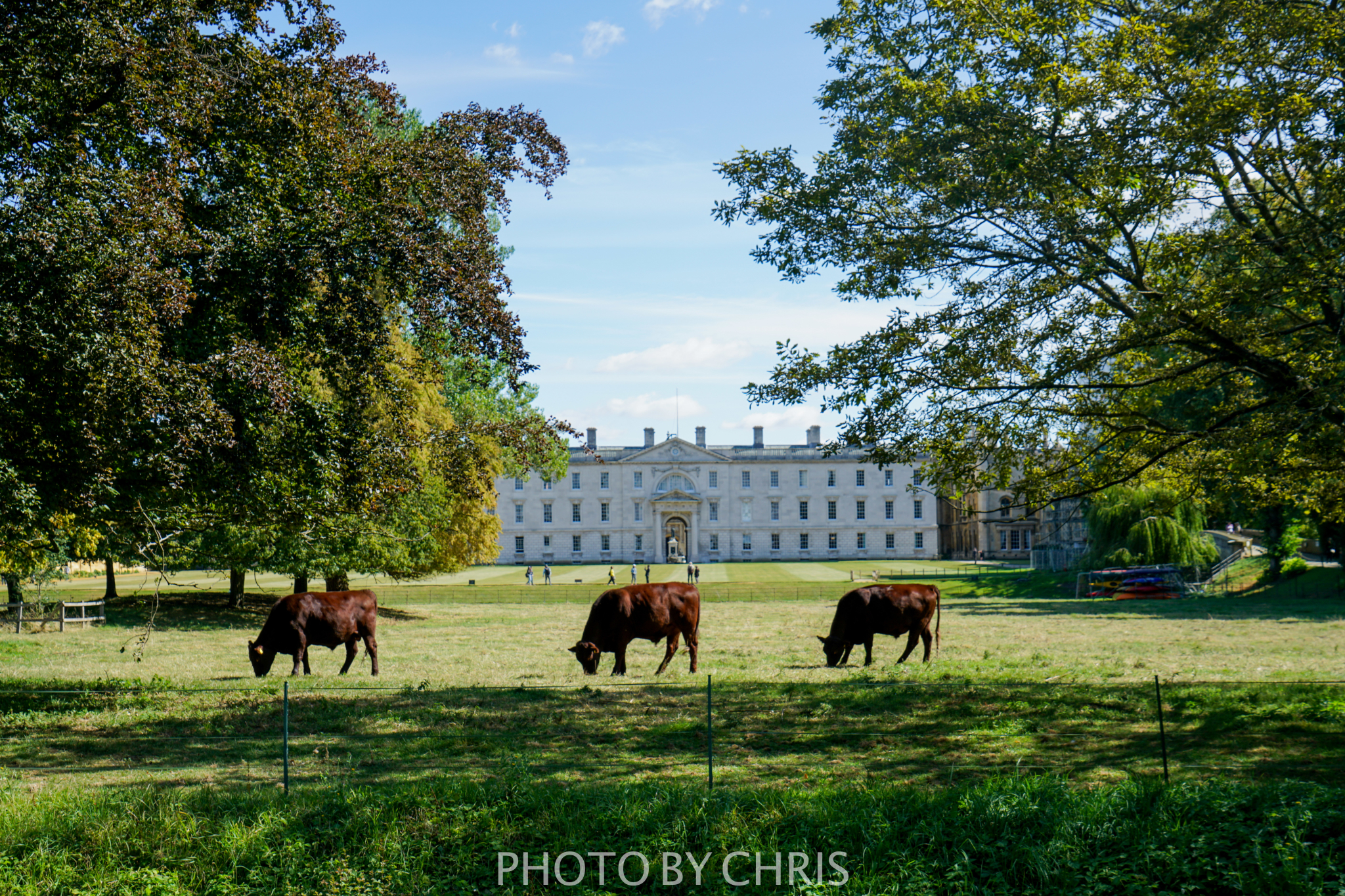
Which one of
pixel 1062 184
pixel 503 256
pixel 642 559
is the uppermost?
pixel 503 256

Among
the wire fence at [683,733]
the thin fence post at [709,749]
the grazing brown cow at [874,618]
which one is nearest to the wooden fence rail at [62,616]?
the wire fence at [683,733]

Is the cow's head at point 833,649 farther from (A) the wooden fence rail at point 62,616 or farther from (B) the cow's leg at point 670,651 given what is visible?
(A) the wooden fence rail at point 62,616

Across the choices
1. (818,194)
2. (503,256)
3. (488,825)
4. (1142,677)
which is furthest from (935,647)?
(503,256)

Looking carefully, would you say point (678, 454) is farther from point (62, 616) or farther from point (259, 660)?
point (259, 660)

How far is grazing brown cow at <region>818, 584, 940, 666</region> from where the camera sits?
694 inches

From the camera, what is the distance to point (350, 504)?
13.7 meters

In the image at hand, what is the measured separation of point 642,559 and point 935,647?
246 feet

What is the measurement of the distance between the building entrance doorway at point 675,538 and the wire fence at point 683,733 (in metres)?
80.4

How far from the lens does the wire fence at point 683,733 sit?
9.66 meters

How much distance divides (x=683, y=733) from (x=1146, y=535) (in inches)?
1480

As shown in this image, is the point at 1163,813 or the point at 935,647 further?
the point at 935,647

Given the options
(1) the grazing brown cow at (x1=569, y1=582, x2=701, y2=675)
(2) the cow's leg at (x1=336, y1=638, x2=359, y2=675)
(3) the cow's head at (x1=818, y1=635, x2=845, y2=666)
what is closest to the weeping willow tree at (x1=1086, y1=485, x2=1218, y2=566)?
(3) the cow's head at (x1=818, y1=635, x2=845, y2=666)

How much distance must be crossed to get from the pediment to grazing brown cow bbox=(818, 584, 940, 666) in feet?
267

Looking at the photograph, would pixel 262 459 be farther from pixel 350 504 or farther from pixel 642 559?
pixel 642 559
